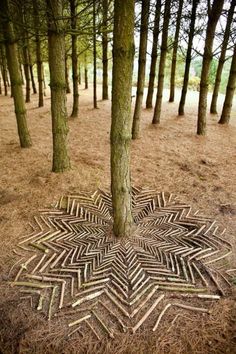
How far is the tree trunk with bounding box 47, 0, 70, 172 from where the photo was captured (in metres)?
5.40

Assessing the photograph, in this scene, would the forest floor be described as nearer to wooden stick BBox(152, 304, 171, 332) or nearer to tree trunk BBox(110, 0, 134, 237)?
wooden stick BBox(152, 304, 171, 332)

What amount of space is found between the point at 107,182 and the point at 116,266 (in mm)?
2759

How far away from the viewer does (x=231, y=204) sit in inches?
203


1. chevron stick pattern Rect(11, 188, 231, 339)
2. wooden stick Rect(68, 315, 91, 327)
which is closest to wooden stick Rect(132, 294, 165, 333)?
chevron stick pattern Rect(11, 188, 231, 339)

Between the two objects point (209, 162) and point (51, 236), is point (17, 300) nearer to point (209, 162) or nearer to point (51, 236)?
point (51, 236)

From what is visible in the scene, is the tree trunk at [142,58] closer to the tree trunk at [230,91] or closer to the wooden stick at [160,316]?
the tree trunk at [230,91]

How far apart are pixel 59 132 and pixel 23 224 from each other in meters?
2.51

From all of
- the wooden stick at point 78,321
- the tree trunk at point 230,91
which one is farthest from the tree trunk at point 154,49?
the wooden stick at point 78,321

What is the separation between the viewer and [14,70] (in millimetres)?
7098

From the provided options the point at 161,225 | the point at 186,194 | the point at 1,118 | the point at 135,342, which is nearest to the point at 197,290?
the point at 135,342

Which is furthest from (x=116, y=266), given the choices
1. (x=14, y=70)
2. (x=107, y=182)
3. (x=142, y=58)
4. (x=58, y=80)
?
(x=142, y=58)

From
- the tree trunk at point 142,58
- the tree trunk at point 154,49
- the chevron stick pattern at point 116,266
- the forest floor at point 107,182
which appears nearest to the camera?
the forest floor at point 107,182

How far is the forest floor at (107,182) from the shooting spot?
2678 millimetres

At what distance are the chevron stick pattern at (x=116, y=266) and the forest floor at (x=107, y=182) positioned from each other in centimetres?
17
